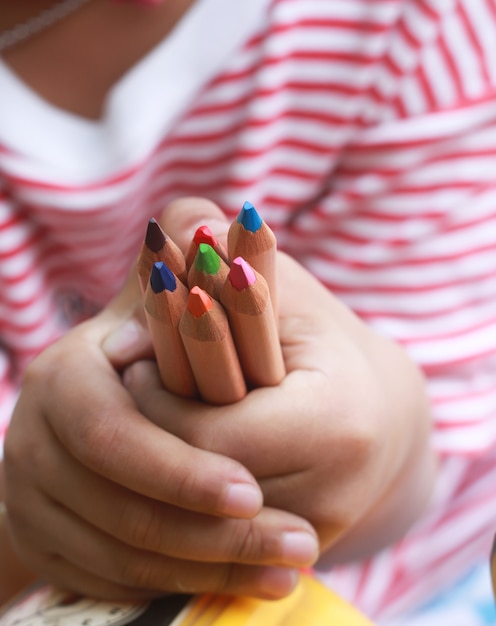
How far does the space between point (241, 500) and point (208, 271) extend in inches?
2.6

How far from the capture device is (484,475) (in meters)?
0.42

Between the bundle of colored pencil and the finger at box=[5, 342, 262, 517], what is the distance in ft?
0.07

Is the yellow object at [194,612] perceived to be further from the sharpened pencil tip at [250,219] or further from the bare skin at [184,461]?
the sharpened pencil tip at [250,219]

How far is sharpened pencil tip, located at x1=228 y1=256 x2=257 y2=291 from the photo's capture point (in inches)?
7.5

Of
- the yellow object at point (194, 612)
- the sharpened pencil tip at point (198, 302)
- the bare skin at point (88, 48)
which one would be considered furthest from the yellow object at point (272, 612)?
the bare skin at point (88, 48)

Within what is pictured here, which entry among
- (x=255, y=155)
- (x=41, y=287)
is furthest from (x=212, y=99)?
(x=41, y=287)

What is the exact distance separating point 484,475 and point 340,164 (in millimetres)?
187

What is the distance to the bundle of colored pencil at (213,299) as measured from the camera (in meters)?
0.19

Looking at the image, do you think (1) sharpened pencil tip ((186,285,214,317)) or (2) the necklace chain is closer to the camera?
(1) sharpened pencil tip ((186,285,214,317))

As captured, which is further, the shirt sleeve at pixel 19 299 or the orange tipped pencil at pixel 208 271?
the shirt sleeve at pixel 19 299

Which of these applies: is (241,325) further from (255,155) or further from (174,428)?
(255,155)

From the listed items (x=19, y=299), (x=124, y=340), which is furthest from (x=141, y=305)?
(x=19, y=299)

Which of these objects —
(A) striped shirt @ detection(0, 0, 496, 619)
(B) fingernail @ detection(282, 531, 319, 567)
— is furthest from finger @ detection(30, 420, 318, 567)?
(A) striped shirt @ detection(0, 0, 496, 619)

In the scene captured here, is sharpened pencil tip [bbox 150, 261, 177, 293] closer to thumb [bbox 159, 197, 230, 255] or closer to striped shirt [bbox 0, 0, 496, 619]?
thumb [bbox 159, 197, 230, 255]
